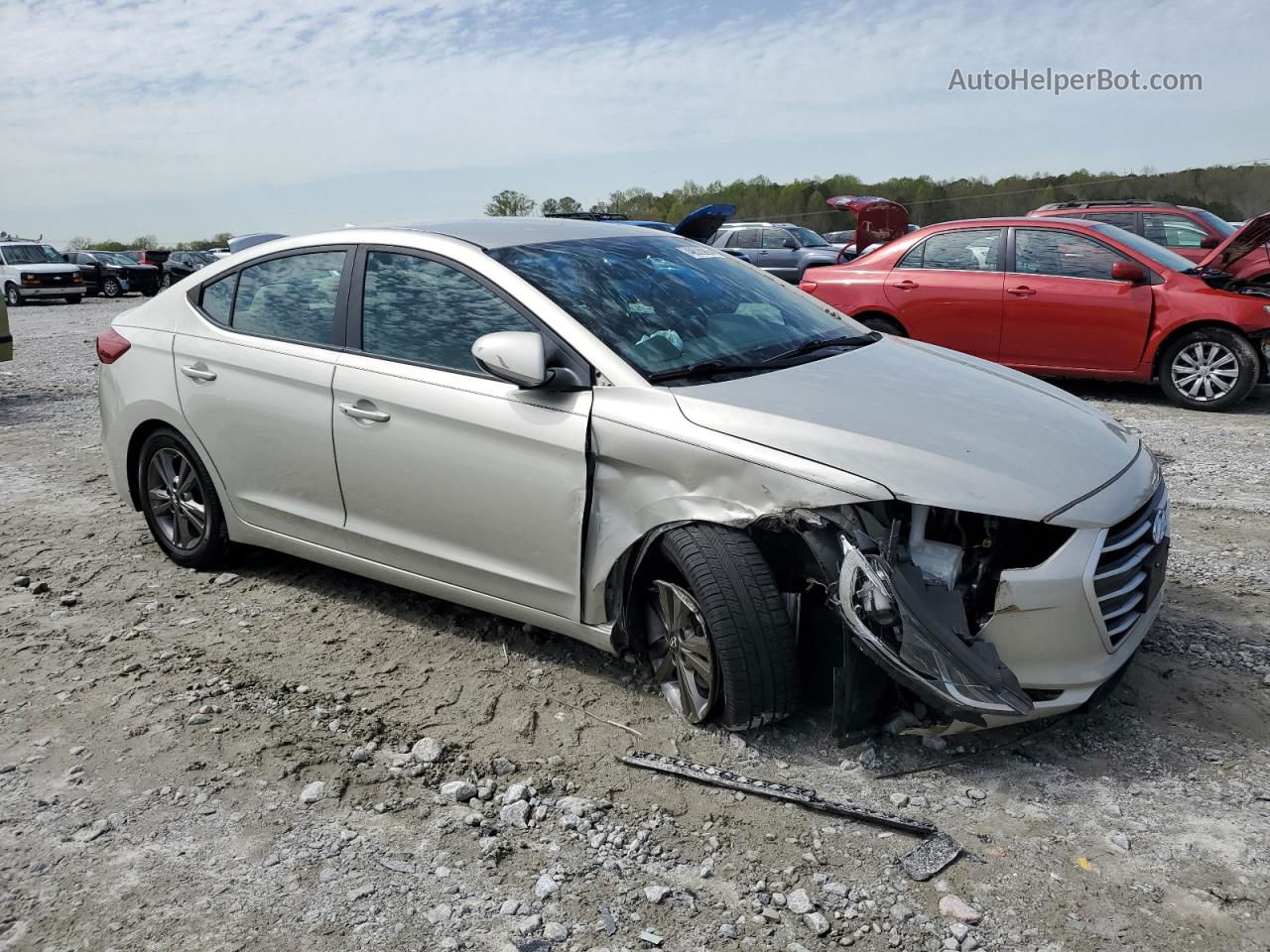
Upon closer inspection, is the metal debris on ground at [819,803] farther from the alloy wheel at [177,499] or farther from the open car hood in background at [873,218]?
the open car hood in background at [873,218]

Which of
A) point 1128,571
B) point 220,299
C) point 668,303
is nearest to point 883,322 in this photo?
point 668,303

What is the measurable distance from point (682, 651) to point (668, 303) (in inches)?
50.1

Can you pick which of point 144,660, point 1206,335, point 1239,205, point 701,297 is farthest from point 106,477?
point 1239,205

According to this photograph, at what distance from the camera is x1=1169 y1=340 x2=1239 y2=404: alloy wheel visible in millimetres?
8578

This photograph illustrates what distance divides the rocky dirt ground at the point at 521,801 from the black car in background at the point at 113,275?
32145 mm

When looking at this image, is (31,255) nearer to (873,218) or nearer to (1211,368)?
(873,218)

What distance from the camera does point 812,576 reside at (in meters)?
3.27

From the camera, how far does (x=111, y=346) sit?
5.16m

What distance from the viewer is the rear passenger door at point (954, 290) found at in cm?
920

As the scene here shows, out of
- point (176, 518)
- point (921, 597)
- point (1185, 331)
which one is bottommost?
point (176, 518)

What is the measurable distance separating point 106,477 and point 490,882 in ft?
17.2

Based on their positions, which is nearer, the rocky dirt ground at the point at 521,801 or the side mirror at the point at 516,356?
the rocky dirt ground at the point at 521,801

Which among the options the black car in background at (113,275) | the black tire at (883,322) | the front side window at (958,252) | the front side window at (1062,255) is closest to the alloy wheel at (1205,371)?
the front side window at (1062,255)

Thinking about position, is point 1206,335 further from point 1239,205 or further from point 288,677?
point 1239,205
